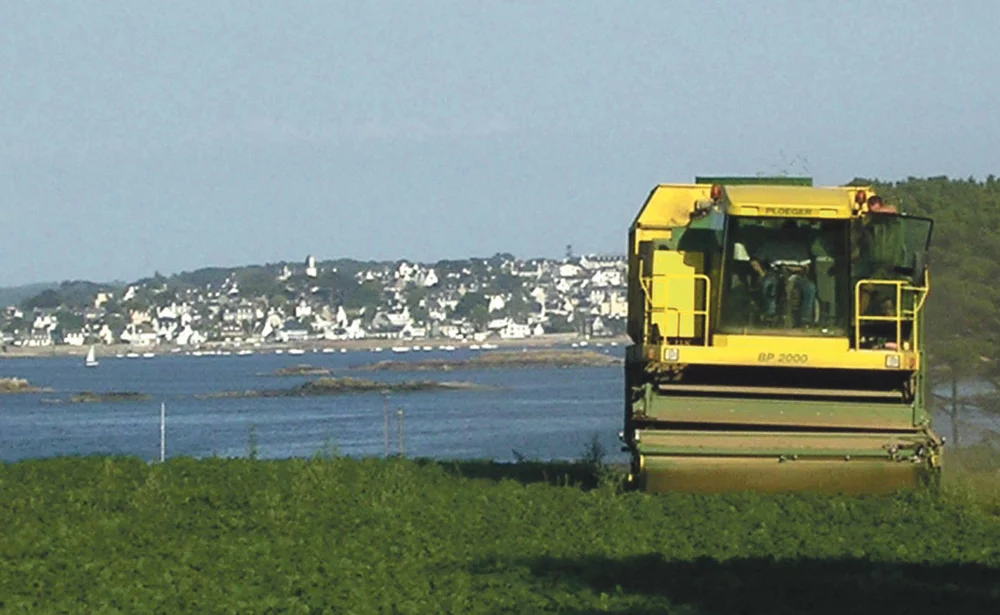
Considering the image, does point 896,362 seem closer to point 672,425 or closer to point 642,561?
point 672,425

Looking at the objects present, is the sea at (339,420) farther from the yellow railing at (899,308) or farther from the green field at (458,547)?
the yellow railing at (899,308)

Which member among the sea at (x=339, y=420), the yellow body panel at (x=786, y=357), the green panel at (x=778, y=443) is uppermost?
the yellow body panel at (x=786, y=357)

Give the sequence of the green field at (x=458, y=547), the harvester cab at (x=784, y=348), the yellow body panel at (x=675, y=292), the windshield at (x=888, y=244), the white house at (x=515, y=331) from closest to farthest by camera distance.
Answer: the green field at (x=458, y=547) < the harvester cab at (x=784, y=348) < the windshield at (x=888, y=244) < the yellow body panel at (x=675, y=292) < the white house at (x=515, y=331)

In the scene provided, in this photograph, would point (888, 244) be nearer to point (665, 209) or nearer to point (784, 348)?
point (784, 348)

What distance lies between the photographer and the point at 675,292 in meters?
23.3

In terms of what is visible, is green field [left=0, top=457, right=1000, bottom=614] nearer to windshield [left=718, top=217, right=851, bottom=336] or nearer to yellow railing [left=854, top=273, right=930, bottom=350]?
yellow railing [left=854, top=273, right=930, bottom=350]

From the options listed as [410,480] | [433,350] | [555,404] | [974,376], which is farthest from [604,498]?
[433,350]

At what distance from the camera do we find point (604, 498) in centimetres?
2084

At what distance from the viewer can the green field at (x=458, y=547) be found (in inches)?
537

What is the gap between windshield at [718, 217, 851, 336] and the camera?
2247cm

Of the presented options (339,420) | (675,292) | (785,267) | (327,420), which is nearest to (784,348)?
(785,267)

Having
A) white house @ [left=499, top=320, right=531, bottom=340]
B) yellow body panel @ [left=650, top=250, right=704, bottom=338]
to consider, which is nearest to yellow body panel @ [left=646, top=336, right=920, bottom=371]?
yellow body panel @ [left=650, top=250, right=704, bottom=338]

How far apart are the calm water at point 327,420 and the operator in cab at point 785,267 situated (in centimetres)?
817

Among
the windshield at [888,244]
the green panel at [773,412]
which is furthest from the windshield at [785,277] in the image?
the green panel at [773,412]
